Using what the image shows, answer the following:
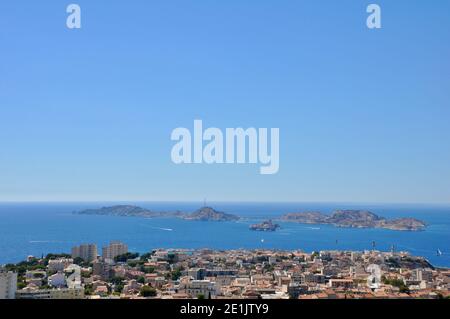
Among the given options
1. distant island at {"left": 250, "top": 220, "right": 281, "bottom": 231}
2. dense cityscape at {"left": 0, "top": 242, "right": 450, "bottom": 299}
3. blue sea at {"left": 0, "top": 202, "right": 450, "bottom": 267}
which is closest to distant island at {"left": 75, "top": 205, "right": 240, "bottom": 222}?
blue sea at {"left": 0, "top": 202, "right": 450, "bottom": 267}

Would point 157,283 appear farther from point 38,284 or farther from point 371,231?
point 371,231

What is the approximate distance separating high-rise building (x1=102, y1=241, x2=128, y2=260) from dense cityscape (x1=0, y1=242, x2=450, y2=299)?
10 millimetres

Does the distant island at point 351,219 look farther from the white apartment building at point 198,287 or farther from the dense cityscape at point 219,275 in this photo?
the white apartment building at point 198,287

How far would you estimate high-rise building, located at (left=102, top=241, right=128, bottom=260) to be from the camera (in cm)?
441

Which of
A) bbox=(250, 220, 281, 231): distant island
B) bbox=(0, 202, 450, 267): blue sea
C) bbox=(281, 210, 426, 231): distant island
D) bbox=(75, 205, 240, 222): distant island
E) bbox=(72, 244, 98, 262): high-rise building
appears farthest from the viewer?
bbox=(250, 220, 281, 231): distant island

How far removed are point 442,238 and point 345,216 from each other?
1.20 metres

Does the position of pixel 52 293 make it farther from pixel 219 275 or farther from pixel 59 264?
pixel 219 275

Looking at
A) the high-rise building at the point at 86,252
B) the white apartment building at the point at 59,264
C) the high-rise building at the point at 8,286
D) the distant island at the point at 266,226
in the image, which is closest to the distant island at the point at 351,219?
the distant island at the point at 266,226

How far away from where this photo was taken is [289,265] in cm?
432

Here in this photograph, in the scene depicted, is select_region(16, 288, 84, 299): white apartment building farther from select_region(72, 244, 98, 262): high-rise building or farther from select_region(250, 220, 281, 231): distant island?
select_region(250, 220, 281, 231): distant island

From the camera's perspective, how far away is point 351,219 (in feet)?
19.3

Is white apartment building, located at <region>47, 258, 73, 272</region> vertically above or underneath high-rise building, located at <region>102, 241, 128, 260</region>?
underneath

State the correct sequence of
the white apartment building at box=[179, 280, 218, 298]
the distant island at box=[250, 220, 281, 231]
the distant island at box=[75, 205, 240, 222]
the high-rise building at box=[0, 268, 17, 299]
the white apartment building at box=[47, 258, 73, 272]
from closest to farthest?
the high-rise building at box=[0, 268, 17, 299] < the white apartment building at box=[179, 280, 218, 298] < the white apartment building at box=[47, 258, 73, 272] < the distant island at box=[75, 205, 240, 222] < the distant island at box=[250, 220, 281, 231]
